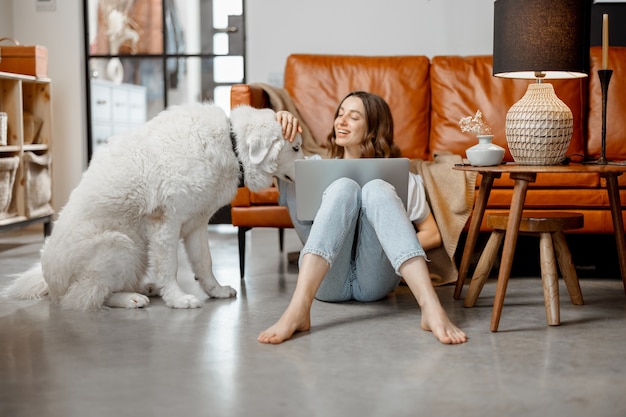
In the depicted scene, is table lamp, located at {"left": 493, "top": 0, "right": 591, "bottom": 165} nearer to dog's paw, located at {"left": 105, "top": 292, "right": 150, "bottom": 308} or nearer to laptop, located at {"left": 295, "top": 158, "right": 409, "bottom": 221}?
laptop, located at {"left": 295, "top": 158, "right": 409, "bottom": 221}

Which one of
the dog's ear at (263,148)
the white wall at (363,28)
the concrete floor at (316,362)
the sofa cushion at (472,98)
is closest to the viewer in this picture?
the concrete floor at (316,362)

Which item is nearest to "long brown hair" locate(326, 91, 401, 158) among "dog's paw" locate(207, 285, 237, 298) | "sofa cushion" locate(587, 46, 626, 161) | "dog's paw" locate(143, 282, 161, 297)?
"dog's paw" locate(207, 285, 237, 298)

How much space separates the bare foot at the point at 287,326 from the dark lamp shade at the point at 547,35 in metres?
1.02

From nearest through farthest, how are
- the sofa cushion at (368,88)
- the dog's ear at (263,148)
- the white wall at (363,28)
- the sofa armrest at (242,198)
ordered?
the dog's ear at (263,148) < the sofa armrest at (242,198) < the sofa cushion at (368,88) < the white wall at (363,28)

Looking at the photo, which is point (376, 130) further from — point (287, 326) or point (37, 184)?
point (37, 184)

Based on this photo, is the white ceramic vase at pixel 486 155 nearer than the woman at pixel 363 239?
No

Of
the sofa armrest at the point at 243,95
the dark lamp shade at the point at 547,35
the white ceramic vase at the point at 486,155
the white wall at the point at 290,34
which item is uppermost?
the white wall at the point at 290,34

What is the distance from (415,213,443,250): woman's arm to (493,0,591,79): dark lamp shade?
0.68 metres

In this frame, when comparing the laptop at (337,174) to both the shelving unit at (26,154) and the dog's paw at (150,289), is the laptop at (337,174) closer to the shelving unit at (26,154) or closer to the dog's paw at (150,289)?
the dog's paw at (150,289)

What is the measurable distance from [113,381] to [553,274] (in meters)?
1.35

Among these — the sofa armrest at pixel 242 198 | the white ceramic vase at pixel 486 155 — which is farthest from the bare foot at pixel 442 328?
the sofa armrest at pixel 242 198

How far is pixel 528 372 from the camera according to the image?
1.84 metres

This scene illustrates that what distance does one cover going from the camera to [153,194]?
2508 mm

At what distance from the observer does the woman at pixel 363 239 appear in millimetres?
2195
